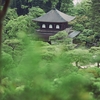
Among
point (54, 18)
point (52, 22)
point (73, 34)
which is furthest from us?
point (54, 18)

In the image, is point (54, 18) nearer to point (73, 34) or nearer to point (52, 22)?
point (52, 22)

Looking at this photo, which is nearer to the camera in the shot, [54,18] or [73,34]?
[73,34]

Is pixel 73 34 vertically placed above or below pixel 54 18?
below

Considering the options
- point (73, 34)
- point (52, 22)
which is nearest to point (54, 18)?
point (52, 22)

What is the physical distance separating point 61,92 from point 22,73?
0.85 ft

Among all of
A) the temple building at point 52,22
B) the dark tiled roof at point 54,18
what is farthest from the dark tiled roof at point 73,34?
the dark tiled roof at point 54,18

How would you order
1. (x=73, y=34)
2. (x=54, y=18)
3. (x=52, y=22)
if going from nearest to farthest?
(x=73, y=34) < (x=52, y=22) < (x=54, y=18)

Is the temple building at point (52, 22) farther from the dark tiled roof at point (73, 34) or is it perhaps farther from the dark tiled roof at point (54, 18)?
the dark tiled roof at point (73, 34)

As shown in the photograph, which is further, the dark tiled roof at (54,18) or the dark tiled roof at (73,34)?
the dark tiled roof at (54,18)

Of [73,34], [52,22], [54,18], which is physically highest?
[54,18]

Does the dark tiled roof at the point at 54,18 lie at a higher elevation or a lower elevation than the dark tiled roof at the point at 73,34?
higher

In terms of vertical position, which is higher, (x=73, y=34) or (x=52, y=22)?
(x=52, y=22)

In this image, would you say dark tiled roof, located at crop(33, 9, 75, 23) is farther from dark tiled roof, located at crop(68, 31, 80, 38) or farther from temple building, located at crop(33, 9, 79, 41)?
dark tiled roof, located at crop(68, 31, 80, 38)

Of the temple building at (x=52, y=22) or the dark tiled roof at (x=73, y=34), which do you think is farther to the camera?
the temple building at (x=52, y=22)
